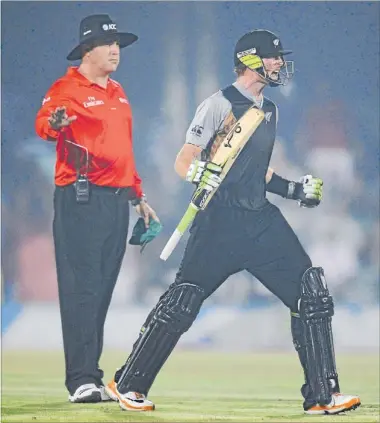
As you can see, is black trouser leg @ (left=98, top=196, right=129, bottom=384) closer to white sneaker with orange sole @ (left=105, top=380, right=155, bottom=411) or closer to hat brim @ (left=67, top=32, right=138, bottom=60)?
white sneaker with orange sole @ (left=105, top=380, right=155, bottom=411)

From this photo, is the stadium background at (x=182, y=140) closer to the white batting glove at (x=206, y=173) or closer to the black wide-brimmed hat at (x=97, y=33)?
the black wide-brimmed hat at (x=97, y=33)

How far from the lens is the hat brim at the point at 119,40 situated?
184 inches

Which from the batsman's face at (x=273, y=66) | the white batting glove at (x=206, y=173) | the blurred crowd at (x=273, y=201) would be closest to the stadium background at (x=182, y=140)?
the blurred crowd at (x=273, y=201)

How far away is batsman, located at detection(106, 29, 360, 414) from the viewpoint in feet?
14.4

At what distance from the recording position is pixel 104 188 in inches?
179

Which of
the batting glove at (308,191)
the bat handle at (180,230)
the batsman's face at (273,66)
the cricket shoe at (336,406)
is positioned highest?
the batsman's face at (273,66)

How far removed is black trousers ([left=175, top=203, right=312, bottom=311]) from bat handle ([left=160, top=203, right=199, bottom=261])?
9 centimetres

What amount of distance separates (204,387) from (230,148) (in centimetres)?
113

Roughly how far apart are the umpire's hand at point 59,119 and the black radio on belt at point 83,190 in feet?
0.82

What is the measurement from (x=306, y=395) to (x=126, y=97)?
159cm

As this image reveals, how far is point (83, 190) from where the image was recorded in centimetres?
453

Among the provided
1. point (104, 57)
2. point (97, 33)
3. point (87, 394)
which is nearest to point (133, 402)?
point (87, 394)

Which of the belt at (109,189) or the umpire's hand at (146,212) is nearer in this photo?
the belt at (109,189)

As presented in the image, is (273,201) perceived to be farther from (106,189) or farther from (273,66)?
(106,189)
